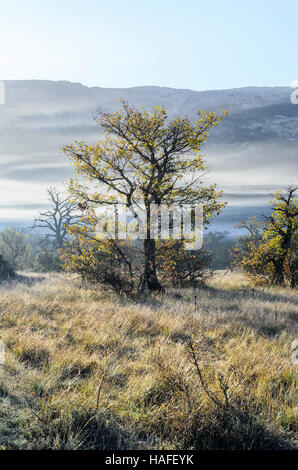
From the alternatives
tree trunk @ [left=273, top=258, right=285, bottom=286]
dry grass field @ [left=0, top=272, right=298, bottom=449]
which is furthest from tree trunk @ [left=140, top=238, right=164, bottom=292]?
tree trunk @ [left=273, top=258, right=285, bottom=286]

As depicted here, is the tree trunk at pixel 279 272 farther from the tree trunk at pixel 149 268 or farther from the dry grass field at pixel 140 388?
the dry grass field at pixel 140 388

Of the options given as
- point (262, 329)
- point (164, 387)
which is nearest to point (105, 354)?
point (164, 387)

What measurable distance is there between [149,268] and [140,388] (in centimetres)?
1032

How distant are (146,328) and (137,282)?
7.42 meters

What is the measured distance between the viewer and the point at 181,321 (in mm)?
8148

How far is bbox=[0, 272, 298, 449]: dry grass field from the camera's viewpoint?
3.34 m

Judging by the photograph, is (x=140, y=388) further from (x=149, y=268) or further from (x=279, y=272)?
(x=279, y=272)

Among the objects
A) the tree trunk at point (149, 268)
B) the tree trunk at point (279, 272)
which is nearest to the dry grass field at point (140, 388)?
the tree trunk at point (149, 268)

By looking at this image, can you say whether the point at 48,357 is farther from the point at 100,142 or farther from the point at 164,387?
the point at 100,142

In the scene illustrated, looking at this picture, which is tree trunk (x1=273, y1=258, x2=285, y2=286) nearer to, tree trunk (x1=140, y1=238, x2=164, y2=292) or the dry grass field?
tree trunk (x1=140, y1=238, x2=164, y2=292)

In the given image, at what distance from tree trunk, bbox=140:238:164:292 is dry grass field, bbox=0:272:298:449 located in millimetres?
6533

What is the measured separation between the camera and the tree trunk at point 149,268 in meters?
14.3

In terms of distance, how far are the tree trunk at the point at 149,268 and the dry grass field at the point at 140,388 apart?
6533 mm

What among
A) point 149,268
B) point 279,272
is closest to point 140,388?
point 149,268
